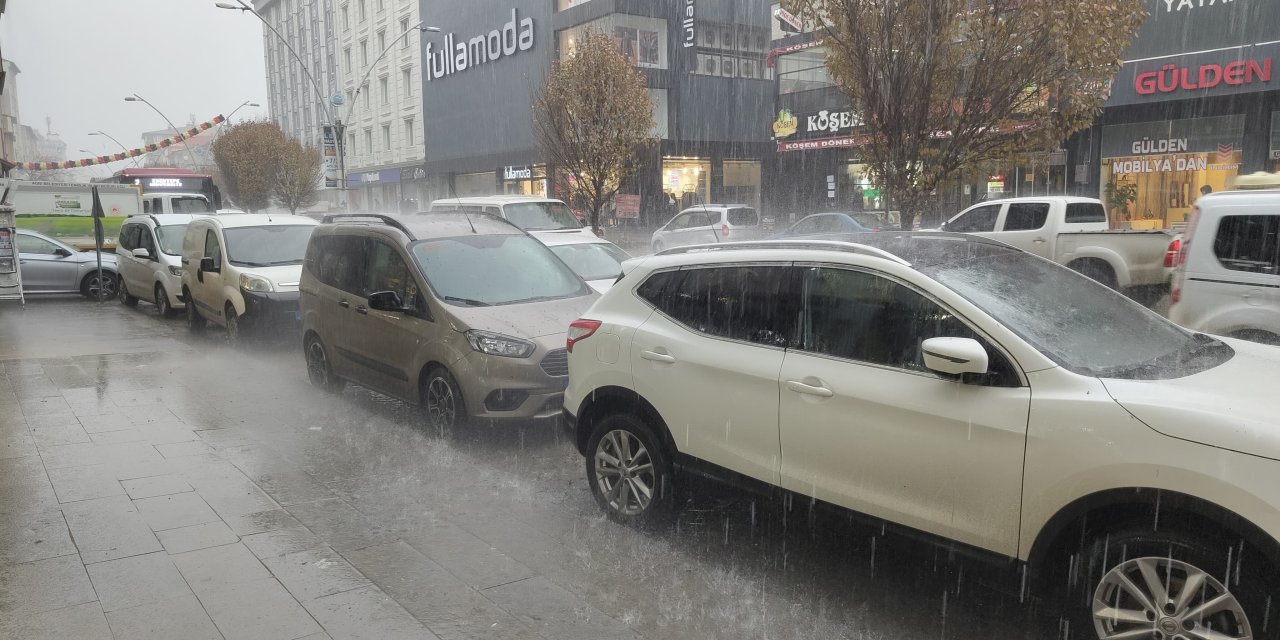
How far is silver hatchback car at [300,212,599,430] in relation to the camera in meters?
6.36

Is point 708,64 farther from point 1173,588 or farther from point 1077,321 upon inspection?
point 1173,588

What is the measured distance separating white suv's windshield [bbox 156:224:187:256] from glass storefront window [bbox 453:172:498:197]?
27.8m

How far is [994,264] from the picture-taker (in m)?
4.07

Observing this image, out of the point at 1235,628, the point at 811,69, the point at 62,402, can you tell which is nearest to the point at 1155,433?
the point at 1235,628

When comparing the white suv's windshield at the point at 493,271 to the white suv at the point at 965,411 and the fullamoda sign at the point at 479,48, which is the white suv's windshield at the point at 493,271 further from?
the fullamoda sign at the point at 479,48

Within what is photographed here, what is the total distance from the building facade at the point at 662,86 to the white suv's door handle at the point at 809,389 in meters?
29.9

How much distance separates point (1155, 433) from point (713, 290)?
2.11 m

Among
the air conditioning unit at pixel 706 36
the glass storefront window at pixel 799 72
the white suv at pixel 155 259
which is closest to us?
the white suv at pixel 155 259

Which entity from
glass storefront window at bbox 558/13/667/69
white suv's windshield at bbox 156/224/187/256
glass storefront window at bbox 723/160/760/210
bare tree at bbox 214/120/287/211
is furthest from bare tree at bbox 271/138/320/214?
white suv's windshield at bbox 156/224/187/256

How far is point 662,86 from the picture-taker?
3559 centimetres

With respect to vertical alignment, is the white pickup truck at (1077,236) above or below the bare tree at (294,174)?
below

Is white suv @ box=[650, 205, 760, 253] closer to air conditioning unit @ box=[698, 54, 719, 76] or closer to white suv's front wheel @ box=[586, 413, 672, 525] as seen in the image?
air conditioning unit @ box=[698, 54, 719, 76]

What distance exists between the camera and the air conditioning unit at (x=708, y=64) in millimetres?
36719

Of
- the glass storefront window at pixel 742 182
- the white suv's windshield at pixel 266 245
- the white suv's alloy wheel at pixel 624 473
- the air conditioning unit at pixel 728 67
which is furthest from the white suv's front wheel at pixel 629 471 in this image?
the air conditioning unit at pixel 728 67
